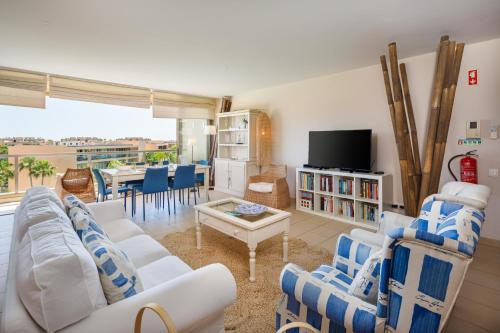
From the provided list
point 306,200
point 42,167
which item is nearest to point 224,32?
point 306,200

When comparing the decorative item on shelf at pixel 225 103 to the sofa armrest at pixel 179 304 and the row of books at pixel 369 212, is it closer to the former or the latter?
the row of books at pixel 369 212

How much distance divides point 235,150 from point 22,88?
4.09 meters

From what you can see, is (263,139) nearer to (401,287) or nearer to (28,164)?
(401,287)

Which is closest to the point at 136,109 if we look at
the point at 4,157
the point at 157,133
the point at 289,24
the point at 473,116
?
the point at 157,133

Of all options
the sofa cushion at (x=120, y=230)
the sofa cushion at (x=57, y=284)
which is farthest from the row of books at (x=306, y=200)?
the sofa cushion at (x=57, y=284)

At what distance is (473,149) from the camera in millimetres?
3070

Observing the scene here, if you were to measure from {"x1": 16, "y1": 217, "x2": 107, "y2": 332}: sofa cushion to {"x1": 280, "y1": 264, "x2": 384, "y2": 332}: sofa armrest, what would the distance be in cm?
82

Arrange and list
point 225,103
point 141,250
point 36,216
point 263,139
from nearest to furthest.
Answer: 1. point 36,216
2. point 141,250
3. point 263,139
4. point 225,103

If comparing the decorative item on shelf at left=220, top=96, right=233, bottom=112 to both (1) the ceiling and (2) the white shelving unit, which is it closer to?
(2) the white shelving unit

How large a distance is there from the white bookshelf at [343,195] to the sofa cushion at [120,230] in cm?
286

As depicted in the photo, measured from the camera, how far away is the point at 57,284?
0.82 metres

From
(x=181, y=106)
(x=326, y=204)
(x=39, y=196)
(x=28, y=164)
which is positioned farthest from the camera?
(x=181, y=106)

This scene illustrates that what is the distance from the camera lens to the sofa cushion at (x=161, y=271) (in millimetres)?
1464

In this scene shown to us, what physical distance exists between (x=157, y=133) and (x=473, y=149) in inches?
241
